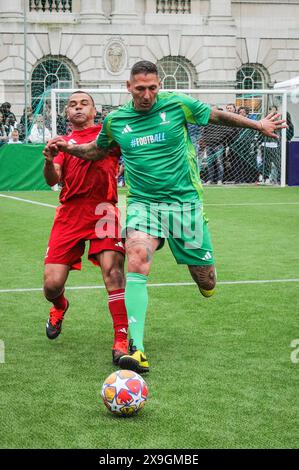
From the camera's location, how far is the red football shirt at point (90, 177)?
7195 millimetres

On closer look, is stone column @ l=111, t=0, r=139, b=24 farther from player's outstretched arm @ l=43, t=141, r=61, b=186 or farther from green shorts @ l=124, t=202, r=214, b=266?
green shorts @ l=124, t=202, r=214, b=266

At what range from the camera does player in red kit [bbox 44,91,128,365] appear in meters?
7.07

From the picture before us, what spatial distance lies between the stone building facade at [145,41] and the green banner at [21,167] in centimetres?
1216

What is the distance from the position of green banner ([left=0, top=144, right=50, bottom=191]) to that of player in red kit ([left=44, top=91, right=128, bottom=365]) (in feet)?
54.4

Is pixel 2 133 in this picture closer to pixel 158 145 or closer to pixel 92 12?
pixel 92 12

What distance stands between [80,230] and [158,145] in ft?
3.08

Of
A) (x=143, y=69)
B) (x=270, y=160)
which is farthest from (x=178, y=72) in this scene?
(x=143, y=69)

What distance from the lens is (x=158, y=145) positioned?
678 cm

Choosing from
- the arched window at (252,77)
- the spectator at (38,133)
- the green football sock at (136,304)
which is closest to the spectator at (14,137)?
the spectator at (38,133)

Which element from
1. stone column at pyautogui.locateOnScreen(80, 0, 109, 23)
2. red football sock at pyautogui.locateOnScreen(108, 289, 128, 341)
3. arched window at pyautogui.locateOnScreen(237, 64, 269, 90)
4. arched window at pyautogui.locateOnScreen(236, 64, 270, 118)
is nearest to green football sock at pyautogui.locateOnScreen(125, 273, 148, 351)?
red football sock at pyautogui.locateOnScreen(108, 289, 128, 341)

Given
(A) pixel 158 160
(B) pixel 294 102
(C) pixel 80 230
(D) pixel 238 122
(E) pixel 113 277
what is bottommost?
(E) pixel 113 277

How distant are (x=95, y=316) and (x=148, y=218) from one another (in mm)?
1760

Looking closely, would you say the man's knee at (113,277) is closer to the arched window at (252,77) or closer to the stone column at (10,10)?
the stone column at (10,10)

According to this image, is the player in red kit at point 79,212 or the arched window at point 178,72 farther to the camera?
the arched window at point 178,72
